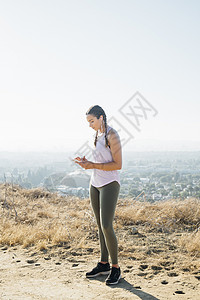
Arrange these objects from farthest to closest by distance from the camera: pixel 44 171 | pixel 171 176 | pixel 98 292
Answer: pixel 44 171 → pixel 171 176 → pixel 98 292

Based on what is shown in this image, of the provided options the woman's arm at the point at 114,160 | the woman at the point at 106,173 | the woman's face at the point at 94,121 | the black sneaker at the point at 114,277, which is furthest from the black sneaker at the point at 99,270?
the woman's face at the point at 94,121

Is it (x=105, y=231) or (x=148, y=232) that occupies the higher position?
(x=105, y=231)

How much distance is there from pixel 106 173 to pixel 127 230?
2447 mm

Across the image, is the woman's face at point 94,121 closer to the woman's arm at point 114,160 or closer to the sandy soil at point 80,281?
the woman's arm at point 114,160

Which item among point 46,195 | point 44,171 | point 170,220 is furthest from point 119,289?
point 44,171

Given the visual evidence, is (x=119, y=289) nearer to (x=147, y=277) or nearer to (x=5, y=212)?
(x=147, y=277)

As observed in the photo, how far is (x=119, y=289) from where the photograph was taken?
2.76 m

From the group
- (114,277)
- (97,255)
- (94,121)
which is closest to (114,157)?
(94,121)

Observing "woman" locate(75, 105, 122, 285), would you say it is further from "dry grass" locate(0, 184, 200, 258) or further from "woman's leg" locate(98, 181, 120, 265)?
"dry grass" locate(0, 184, 200, 258)

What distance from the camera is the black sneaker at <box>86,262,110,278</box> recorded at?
10.1 ft

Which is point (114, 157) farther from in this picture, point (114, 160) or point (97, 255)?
point (97, 255)

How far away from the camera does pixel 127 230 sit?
4965mm

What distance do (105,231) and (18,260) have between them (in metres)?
1.59

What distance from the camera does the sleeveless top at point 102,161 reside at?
2.88 meters
